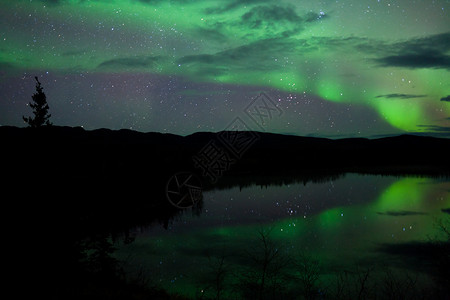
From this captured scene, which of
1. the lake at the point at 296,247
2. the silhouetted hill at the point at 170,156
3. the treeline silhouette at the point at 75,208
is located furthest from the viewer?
the lake at the point at 296,247

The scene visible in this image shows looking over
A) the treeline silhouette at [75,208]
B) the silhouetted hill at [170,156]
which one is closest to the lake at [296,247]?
the treeline silhouette at [75,208]

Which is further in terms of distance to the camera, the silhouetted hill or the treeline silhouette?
the silhouetted hill

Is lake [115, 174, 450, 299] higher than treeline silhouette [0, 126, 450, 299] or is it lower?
lower

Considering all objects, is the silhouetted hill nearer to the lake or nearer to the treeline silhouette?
the treeline silhouette

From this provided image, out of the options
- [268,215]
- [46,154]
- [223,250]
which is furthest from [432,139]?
[46,154]

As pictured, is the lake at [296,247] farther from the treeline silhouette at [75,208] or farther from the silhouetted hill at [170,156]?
the silhouetted hill at [170,156]

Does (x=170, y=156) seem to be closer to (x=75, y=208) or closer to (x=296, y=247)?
(x=296, y=247)

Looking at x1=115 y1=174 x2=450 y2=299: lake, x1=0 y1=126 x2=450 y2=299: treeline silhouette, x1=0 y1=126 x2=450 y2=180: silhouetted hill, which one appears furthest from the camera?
x1=115 y1=174 x2=450 y2=299: lake

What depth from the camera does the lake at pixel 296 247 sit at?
46.1ft

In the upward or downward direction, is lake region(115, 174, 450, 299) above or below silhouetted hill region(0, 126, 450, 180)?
below

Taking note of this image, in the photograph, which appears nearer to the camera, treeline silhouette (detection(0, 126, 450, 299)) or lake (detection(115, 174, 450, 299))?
treeline silhouette (detection(0, 126, 450, 299))

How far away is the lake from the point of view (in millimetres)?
14065

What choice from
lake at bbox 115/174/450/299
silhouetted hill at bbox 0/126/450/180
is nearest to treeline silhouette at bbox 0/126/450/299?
silhouetted hill at bbox 0/126/450/180

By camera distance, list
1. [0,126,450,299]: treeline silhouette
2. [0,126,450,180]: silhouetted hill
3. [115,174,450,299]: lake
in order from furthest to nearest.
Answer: [115,174,450,299]: lake → [0,126,450,180]: silhouetted hill → [0,126,450,299]: treeline silhouette
